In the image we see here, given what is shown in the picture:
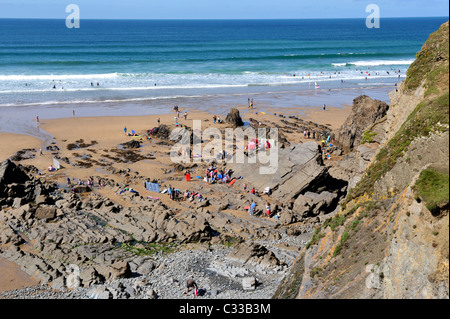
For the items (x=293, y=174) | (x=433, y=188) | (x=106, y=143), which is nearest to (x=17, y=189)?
(x=106, y=143)

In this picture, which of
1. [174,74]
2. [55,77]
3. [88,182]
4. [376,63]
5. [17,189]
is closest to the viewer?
[17,189]

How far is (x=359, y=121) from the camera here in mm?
35844

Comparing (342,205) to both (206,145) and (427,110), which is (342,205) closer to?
(427,110)

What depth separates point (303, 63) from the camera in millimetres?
85250

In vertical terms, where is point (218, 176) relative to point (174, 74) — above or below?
below

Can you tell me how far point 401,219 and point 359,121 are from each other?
26.5 meters

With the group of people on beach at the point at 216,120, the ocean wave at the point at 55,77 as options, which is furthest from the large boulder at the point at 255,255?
the ocean wave at the point at 55,77

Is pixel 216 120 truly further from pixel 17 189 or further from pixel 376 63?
pixel 376 63

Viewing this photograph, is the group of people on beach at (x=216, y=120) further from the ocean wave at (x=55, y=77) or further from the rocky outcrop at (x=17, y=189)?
the ocean wave at (x=55, y=77)

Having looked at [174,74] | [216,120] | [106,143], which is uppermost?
[174,74]

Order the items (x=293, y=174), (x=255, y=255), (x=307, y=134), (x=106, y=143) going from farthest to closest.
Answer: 1. (x=307, y=134)
2. (x=106, y=143)
3. (x=293, y=174)
4. (x=255, y=255)

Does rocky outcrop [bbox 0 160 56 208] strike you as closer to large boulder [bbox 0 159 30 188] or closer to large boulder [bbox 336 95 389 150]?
large boulder [bbox 0 159 30 188]

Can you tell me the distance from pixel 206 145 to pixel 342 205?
21434mm

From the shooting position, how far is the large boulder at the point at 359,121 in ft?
116
